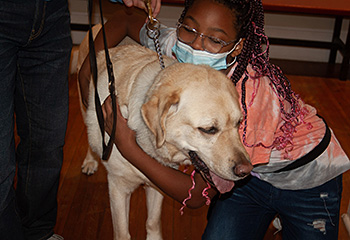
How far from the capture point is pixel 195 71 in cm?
147

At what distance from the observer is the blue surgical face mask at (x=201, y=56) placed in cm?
170

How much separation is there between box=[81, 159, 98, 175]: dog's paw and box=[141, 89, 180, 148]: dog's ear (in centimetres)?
140

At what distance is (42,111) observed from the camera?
1770mm

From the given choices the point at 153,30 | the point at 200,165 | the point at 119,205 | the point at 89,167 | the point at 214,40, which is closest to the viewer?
the point at 200,165

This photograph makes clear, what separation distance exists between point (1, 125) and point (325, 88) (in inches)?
140

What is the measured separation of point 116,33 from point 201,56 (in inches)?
24.5

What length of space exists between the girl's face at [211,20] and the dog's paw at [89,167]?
4.55ft

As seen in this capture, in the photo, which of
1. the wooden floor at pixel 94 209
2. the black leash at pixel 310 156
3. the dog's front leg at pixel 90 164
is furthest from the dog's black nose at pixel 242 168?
the dog's front leg at pixel 90 164

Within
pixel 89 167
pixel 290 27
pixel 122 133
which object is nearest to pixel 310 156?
pixel 122 133

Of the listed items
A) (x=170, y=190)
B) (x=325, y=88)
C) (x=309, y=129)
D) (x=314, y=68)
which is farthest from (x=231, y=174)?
(x=314, y=68)

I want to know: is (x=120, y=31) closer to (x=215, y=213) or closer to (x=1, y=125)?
(x=1, y=125)

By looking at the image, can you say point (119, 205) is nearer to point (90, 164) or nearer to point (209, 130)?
point (209, 130)

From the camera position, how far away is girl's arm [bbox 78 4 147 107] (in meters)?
2.06

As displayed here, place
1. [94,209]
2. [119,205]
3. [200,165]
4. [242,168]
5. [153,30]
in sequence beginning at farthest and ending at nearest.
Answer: [94,209]
[119,205]
[153,30]
[200,165]
[242,168]
